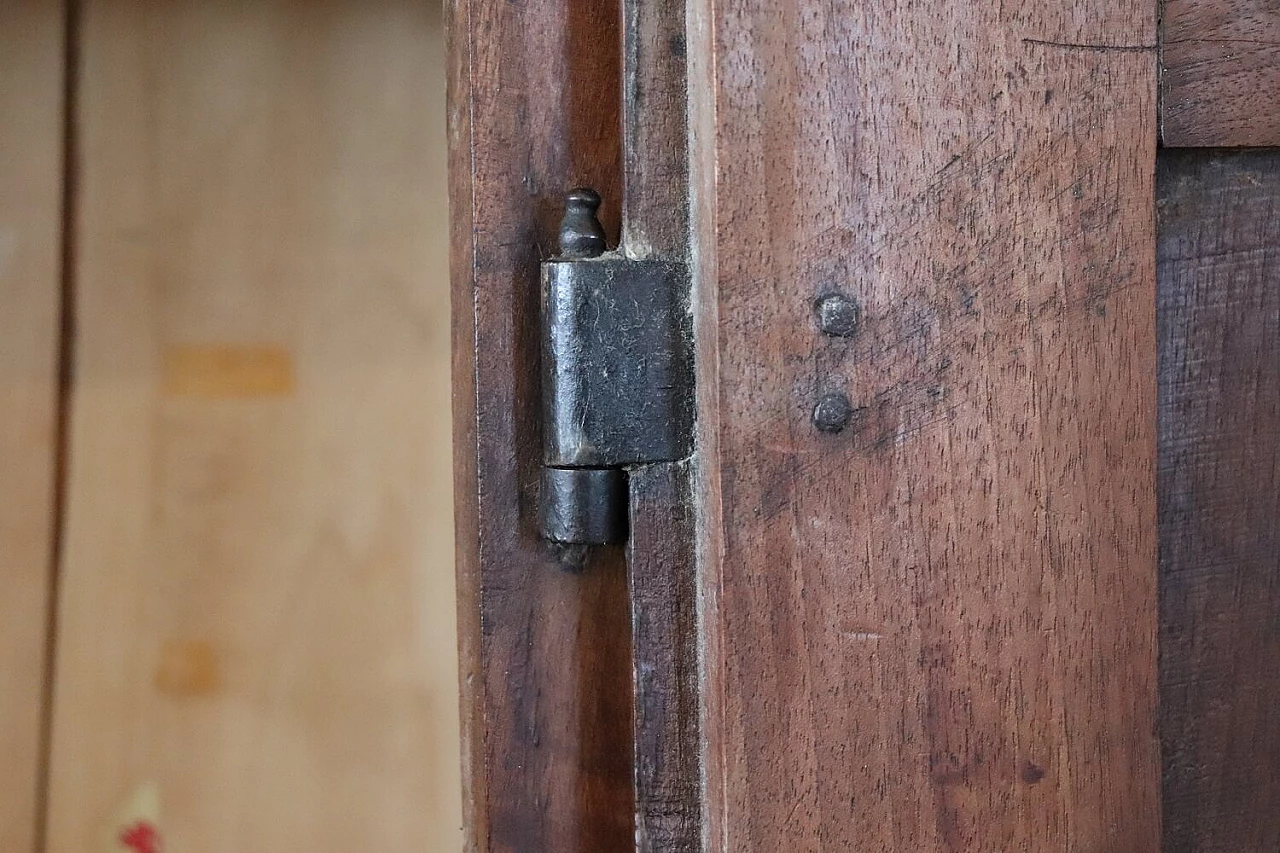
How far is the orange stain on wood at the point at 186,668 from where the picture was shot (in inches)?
26.1

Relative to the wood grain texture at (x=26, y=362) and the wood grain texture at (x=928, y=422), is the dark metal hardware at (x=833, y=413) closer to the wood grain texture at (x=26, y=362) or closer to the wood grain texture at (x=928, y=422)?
the wood grain texture at (x=928, y=422)

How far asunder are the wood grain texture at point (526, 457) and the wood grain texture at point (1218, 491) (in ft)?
0.69

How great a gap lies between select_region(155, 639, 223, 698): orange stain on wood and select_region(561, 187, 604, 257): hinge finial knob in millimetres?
456

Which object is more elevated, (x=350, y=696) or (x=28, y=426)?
(x=28, y=426)

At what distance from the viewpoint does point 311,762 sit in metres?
0.67

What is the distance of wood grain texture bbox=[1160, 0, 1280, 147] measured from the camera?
365 mm

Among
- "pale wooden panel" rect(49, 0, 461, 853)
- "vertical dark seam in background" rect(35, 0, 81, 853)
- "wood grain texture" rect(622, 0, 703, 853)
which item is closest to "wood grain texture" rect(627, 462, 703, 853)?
"wood grain texture" rect(622, 0, 703, 853)

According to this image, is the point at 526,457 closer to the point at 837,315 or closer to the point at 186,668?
the point at 837,315

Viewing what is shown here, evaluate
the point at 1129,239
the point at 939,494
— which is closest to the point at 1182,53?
the point at 1129,239

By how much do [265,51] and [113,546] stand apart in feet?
1.12

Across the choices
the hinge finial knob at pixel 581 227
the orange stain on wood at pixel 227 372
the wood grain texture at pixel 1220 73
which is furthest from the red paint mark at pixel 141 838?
the wood grain texture at pixel 1220 73

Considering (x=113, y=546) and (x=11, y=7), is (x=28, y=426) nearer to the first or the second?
(x=113, y=546)

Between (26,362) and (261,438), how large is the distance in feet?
0.49

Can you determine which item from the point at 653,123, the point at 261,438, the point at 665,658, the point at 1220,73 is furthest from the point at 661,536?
the point at 261,438
